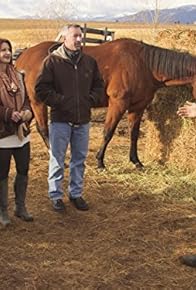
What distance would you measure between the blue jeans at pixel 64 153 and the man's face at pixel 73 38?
804mm

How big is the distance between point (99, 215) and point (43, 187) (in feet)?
3.83

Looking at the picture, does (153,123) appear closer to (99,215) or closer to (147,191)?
(147,191)

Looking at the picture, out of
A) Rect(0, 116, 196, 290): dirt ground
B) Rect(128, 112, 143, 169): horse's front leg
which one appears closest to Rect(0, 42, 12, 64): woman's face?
Rect(0, 116, 196, 290): dirt ground

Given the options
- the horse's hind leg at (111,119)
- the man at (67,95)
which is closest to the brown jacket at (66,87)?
the man at (67,95)

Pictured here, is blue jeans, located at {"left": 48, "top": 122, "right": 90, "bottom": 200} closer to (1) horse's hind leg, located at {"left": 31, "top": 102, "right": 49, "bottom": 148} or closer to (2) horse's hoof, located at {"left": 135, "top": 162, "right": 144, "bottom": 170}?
(2) horse's hoof, located at {"left": 135, "top": 162, "right": 144, "bottom": 170}

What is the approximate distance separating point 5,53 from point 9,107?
50 centimetres

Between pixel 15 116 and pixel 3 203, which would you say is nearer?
pixel 15 116

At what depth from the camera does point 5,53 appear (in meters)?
4.54

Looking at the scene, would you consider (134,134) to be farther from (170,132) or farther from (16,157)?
(16,157)

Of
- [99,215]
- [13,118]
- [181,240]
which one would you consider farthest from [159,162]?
[13,118]

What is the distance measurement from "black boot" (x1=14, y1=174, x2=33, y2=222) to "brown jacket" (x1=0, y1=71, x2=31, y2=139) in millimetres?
557

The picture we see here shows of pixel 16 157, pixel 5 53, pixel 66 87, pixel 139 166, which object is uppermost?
pixel 5 53

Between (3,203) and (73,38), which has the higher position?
(73,38)

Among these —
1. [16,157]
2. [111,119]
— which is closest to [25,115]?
[16,157]
